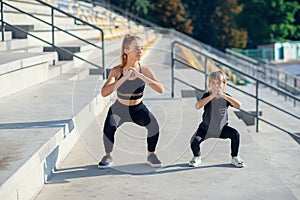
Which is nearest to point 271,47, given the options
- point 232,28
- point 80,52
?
point 232,28

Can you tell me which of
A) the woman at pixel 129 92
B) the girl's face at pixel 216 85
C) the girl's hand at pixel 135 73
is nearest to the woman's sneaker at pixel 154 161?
the woman at pixel 129 92

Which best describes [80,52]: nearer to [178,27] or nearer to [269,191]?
[269,191]

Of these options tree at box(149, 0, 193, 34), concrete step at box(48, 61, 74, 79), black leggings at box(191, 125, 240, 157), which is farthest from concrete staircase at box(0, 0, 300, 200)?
tree at box(149, 0, 193, 34)

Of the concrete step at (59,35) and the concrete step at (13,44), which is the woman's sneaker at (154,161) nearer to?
the concrete step at (13,44)

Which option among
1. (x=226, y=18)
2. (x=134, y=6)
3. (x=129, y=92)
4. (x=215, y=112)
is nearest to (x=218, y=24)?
(x=226, y=18)

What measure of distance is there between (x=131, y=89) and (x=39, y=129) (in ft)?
2.54

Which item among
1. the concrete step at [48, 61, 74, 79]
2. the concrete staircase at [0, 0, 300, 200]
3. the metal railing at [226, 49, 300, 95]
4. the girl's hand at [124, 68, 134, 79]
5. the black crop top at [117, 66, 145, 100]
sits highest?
the girl's hand at [124, 68, 134, 79]

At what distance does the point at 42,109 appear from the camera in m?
5.08

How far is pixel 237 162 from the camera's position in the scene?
420 cm

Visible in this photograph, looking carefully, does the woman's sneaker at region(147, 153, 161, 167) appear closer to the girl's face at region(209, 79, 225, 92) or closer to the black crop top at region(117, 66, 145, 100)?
the black crop top at region(117, 66, 145, 100)

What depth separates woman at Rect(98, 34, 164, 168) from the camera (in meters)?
4.17

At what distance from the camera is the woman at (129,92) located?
4175 mm

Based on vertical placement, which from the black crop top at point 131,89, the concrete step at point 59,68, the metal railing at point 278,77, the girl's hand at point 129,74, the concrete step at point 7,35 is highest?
the concrete step at point 7,35

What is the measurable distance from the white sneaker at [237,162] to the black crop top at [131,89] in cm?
89
